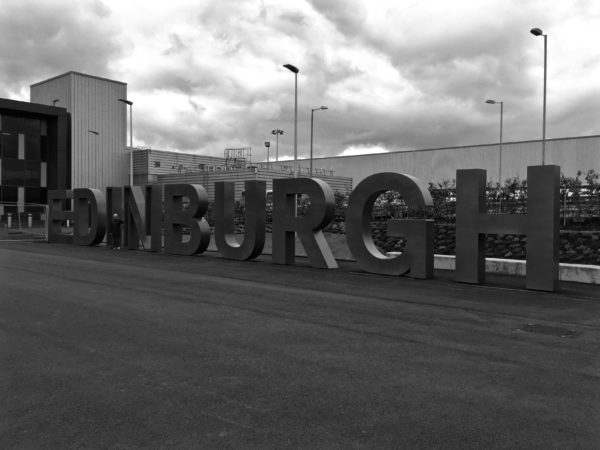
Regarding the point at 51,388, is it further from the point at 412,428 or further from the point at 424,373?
the point at 424,373

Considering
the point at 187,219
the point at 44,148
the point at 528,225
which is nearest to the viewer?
the point at 528,225

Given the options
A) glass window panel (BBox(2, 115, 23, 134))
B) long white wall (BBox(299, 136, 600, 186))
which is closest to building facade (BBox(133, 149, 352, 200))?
glass window panel (BBox(2, 115, 23, 134))

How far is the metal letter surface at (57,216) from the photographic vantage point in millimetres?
25516

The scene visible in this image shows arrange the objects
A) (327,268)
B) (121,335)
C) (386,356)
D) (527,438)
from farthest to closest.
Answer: (327,268), (121,335), (386,356), (527,438)

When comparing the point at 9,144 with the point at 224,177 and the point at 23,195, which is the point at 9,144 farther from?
the point at 224,177

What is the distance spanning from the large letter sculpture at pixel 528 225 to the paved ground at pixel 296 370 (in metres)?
1.11

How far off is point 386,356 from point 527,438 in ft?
7.06

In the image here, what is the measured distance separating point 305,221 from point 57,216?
15.8 m

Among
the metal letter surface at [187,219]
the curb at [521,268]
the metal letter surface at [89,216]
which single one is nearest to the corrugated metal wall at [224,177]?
the metal letter surface at [89,216]

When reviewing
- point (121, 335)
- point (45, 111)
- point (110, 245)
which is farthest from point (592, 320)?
point (45, 111)

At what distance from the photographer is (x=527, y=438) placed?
3.65m

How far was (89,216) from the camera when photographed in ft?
80.6

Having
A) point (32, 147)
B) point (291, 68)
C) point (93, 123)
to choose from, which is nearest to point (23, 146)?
point (32, 147)

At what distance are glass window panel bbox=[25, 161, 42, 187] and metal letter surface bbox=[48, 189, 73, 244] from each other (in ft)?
72.9
